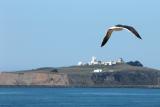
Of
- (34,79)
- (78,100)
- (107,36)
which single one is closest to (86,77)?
(34,79)

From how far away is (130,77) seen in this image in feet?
607

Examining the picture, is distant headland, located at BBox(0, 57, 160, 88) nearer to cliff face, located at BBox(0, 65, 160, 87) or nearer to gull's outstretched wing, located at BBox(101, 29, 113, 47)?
cliff face, located at BBox(0, 65, 160, 87)

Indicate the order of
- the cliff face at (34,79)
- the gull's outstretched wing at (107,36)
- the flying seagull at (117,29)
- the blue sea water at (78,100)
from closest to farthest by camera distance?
the flying seagull at (117,29), the gull's outstretched wing at (107,36), the blue sea water at (78,100), the cliff face at (34,79)

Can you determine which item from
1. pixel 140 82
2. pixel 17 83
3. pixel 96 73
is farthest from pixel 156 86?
pixel 17 83

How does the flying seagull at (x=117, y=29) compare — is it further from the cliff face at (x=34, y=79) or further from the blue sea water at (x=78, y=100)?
the cliff face at (x=34, y=79)

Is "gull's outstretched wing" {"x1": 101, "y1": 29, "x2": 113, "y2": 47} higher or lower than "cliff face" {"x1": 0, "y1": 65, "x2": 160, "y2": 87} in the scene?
lower

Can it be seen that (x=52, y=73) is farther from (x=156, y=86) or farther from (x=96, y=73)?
(x=156, y=86)

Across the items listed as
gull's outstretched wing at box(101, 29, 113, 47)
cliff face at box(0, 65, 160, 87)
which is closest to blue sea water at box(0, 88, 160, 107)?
cliff face at box(0, 65, 160, 87)

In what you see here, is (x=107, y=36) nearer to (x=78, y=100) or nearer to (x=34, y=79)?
(x=78, y=100)

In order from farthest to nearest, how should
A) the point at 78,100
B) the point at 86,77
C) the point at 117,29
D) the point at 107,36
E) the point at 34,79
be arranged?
the point at 86,77
the point at 34,79
the point at 78,100
the point at 107,36
the point at 117,29

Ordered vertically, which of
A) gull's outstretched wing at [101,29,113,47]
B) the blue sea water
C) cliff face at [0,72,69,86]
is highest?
cliff face at [0,72,69,86]

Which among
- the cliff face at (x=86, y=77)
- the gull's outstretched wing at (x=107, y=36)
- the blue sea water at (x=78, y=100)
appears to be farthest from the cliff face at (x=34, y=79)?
the gull's outstretched wing at (x=107, y=36)

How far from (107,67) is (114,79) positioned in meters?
7.34

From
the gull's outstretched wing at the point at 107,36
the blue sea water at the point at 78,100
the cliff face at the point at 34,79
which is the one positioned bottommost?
the gull's outstretched wing at the point at 107,36
